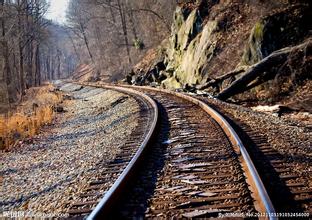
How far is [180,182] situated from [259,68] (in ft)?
27.0

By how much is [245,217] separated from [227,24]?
18.0 metres

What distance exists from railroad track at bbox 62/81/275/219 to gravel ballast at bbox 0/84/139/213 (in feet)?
1.42

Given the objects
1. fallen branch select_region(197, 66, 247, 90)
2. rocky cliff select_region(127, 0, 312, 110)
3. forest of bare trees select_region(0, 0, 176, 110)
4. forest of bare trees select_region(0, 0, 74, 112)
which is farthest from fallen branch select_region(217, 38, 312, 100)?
forest of bare trees select_region(0, 0, 176, 110)

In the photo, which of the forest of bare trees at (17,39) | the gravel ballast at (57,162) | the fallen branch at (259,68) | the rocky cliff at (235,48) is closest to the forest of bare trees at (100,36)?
the forest of bare trees at (17,39)

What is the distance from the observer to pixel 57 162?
7.29m

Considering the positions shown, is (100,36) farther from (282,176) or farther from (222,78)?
(282,176)

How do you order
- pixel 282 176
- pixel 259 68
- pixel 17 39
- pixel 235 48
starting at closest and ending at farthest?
1. pixel 282 176
2. pixel 259 68
3. pixel 235 48
4. pixel 17 39

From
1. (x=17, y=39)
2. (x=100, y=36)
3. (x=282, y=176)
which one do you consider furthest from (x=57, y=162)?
(x=100, y=36)

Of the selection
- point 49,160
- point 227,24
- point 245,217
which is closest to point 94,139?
point 49,160

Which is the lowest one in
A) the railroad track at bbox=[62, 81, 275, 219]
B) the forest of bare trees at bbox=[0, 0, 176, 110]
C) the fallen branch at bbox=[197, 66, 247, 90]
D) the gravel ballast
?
the gravel ballast

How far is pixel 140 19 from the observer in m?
41.6

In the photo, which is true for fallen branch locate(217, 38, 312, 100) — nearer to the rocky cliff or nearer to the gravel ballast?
the rocky cliff

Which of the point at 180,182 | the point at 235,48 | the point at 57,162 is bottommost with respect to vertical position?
the point at 57,162

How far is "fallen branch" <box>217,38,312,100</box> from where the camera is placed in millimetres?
11120
